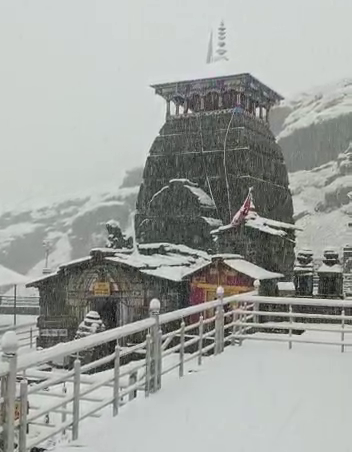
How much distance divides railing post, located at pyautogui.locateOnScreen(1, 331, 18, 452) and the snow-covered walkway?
2.84 ft

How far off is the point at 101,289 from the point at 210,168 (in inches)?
310

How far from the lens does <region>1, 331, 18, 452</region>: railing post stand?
471 cm

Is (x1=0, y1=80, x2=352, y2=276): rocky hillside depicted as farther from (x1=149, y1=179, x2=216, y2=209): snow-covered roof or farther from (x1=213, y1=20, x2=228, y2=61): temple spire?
(x1=149, y1=179, x2=216, y2=209): snow-covered roof

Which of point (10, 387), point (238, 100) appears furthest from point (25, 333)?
point (10, 387)

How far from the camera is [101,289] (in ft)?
77.7

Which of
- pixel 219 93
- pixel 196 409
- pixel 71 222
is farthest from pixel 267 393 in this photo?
pixel 71 222

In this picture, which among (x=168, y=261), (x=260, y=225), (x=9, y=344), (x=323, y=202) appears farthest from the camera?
(x=323, y=202)

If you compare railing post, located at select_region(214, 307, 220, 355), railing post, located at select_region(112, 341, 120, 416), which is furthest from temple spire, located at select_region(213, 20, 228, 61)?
railing post, located at select_region(112, 341, 120, 416)

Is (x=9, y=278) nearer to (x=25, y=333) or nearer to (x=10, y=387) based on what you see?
(x=25, y=333)

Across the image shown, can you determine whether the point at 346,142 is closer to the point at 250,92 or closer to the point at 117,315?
the point at 250,92

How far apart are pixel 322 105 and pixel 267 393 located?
72.9 meters

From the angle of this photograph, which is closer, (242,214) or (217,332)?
(217,332)

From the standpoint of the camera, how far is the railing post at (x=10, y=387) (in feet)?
15.4

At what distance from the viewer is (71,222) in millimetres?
85250
